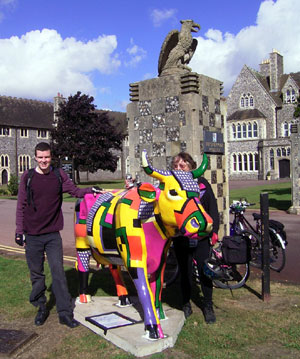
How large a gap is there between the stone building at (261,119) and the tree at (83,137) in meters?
17.0

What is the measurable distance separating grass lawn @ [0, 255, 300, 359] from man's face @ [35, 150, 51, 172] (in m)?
2.12

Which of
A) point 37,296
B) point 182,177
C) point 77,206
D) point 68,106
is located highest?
point 68,106

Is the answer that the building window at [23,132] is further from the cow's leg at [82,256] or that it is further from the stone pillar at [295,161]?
the cow's leg at [82,256]

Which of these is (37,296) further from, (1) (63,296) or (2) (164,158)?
(2) (164,158)

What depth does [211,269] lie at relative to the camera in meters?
5.31

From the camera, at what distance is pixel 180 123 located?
8.15 meters

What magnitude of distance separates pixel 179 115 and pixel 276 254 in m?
3.52

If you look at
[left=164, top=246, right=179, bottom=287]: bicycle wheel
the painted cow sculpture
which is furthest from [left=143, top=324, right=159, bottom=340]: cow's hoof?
[left=164, top=246, right=179, bottom=287]: bicycle wheel

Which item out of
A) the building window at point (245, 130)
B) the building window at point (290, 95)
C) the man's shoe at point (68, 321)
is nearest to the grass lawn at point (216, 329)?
the man's shoe at point (68, 321)

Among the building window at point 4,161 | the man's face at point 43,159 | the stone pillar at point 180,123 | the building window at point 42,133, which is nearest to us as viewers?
the man's face at point 43,159

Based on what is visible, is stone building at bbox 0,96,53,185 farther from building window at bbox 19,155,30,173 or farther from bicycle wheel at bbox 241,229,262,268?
bicycle wheel at bbox 241,229,262,268

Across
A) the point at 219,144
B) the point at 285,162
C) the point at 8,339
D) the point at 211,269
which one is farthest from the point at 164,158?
the point at 285,162

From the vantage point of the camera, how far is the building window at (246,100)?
5484cm

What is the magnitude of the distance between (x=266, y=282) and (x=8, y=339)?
12.4 feet
